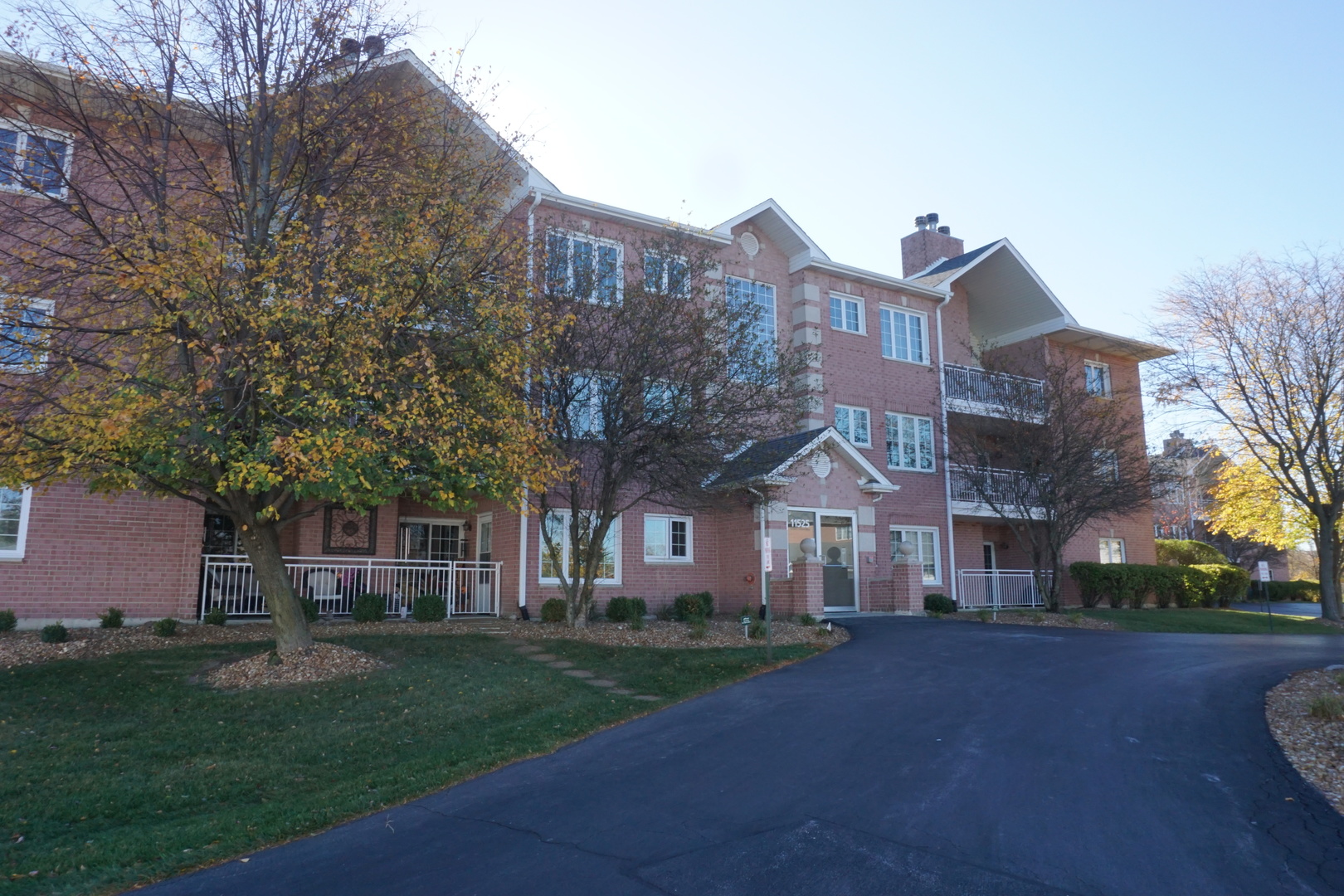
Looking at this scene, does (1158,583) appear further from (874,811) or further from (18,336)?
(18,336)

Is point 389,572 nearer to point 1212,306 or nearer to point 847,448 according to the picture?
point 847,448

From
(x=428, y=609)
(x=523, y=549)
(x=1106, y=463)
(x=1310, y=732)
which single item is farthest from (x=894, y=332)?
(x=1310, y=732)

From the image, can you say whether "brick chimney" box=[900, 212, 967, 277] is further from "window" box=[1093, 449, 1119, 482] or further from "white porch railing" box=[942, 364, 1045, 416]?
"window" box=[1093, 449, 1119, 482]

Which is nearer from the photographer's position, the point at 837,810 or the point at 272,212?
the point at 837,810

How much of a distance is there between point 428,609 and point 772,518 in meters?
7.47

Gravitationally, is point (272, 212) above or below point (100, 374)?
above

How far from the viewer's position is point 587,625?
16.9 meters

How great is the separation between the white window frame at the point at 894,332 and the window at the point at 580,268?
10053mm

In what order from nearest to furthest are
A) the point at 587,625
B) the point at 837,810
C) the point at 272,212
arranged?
1. the point at 837,810
2. the point at 272,212
3. the point at 587,625

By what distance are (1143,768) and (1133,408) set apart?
81.2ft

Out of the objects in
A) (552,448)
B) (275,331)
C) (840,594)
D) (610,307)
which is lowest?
(840,594)

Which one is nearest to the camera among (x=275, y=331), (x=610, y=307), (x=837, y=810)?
(x=837, y=810)

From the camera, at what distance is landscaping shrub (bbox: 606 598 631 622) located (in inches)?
701

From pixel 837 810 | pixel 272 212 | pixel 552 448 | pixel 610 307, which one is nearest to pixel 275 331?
pixel 272 212
